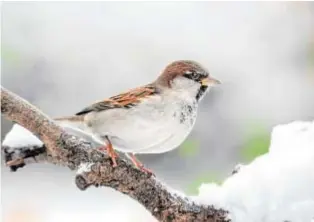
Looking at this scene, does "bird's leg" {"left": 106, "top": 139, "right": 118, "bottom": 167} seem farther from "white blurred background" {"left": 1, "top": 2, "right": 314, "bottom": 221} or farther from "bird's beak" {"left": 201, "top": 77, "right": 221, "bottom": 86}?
"bird's beak" {"left": 201, "top": 77, "right": 221, "bottom": 86}

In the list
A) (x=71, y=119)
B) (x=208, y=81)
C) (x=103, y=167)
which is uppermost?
(x=208, y=81)

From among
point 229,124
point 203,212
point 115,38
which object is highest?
point 115,38

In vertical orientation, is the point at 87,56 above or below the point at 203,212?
above

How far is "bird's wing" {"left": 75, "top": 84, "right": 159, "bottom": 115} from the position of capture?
3.93ft

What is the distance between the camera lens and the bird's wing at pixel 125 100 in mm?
1197

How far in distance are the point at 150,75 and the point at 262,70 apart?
24 centimetres

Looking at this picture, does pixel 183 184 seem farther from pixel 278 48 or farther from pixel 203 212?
pixel 278 48

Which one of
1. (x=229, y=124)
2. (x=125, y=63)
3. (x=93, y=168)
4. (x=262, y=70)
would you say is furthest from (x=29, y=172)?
(x=262, y=70)

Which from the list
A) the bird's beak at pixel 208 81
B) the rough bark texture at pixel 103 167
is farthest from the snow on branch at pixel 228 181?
the bird's beak at pixel 208 81

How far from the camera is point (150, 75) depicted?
1.27 m

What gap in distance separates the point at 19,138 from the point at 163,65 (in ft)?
1.12

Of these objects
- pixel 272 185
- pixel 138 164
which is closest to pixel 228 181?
pixel 272 185

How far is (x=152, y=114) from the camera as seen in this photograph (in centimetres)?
118

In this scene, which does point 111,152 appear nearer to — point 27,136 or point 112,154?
point 112,154
